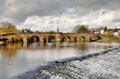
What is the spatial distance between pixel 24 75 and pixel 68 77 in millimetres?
3096

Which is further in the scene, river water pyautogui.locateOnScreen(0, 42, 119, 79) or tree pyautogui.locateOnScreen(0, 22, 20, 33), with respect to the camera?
tree pyautogui.locateOnScreen(0, 22, 20, 33)

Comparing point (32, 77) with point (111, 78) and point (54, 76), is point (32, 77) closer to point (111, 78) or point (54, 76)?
point (54, 76)

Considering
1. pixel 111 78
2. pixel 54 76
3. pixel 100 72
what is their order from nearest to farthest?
1. pixel 54 76
2. pixel 111 78
3. pixel 100 72

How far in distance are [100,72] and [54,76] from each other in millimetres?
4895

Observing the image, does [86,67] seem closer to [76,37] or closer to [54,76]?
[54,76]

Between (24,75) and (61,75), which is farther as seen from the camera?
(61,75)

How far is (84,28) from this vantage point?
649 ft

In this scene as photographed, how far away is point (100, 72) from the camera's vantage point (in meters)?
21.0

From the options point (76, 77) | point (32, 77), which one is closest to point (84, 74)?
point (76, 77)

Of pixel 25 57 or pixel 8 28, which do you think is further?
pixel 8 28

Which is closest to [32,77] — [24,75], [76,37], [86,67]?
[24,75]

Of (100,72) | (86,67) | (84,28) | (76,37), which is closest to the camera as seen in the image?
(100,72)

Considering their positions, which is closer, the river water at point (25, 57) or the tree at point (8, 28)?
the river water at point (25, 57)

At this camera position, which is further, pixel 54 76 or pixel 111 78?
pixel 111 78
